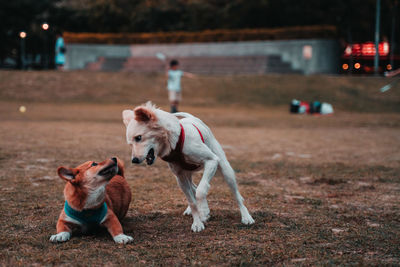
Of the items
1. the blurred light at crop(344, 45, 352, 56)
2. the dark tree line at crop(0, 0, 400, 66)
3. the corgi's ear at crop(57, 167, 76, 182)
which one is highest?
the dark tree line at crop(0, 0, 400, 66)

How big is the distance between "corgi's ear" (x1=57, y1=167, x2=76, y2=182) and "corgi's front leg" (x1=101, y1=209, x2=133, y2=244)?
48cm

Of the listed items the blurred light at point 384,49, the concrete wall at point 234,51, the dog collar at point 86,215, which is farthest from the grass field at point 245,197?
the blurred light at point 384,49

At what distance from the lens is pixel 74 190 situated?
3.91 m

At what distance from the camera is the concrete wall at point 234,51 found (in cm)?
3191

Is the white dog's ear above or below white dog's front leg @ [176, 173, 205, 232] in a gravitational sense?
above

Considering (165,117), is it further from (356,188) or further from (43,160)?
(43,160)

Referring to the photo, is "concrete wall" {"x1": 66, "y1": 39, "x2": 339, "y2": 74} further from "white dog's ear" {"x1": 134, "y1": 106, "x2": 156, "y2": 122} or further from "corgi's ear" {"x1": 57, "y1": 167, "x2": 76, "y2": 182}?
"corgi's ear" {"x1": 57, "y1": 167, "x2": 76, "y2": 182}

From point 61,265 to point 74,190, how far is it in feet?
2.51

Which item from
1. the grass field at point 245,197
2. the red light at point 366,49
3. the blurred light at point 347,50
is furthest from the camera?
the red light at point 366,49

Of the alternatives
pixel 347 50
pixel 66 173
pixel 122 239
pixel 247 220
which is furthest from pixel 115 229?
pixel 347 50

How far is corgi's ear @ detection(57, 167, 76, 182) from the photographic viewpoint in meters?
3.80

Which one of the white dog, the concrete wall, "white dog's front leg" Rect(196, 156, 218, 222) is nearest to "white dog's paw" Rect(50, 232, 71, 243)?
the white dog

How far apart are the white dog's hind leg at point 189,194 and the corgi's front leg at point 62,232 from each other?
117cm

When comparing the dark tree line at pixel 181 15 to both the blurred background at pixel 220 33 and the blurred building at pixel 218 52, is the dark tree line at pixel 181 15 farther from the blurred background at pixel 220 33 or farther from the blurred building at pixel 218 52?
the blurred building at pixel 218 52
